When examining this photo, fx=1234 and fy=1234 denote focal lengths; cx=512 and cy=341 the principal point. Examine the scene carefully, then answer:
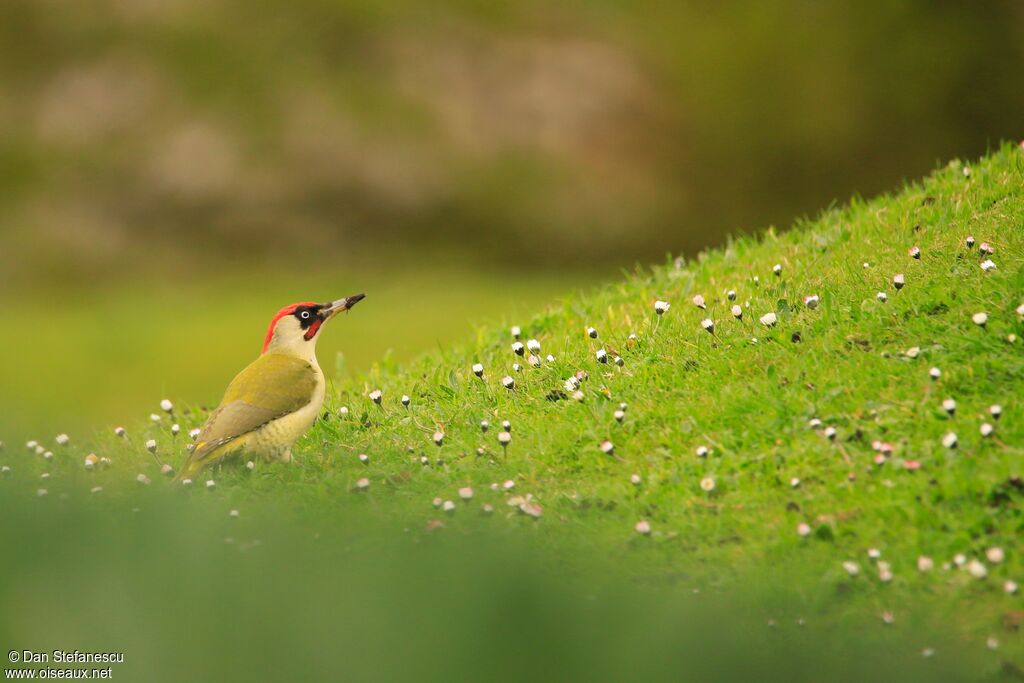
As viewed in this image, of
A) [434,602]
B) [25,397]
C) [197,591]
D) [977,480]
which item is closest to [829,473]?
[977,480]

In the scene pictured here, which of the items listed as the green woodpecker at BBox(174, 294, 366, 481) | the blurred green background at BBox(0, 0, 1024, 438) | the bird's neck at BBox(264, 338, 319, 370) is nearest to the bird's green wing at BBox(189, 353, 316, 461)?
the green woodpecker at BBox(174, 294, 366, 481)

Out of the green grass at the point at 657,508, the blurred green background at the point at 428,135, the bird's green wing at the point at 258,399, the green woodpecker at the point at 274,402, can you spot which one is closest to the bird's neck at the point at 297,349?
the green woodpecker at the point at 274,402

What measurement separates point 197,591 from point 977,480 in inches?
148

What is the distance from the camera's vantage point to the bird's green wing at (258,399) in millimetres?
7176

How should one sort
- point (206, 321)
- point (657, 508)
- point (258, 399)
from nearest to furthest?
point (657, 508) < point (258, 399) < point (206, 321)

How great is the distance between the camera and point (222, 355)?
1580 centimetres

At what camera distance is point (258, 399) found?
730 centimetres

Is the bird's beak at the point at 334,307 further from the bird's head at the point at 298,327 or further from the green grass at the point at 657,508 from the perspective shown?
the green grass at the point at 657,508

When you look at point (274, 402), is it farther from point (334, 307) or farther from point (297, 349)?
point (334, 307)

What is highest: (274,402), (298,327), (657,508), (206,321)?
(206,321)

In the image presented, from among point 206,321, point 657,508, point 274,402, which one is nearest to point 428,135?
point 206,321

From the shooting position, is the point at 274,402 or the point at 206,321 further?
the point at 206,321

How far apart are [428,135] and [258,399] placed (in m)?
12.3

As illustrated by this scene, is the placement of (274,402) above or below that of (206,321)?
below
